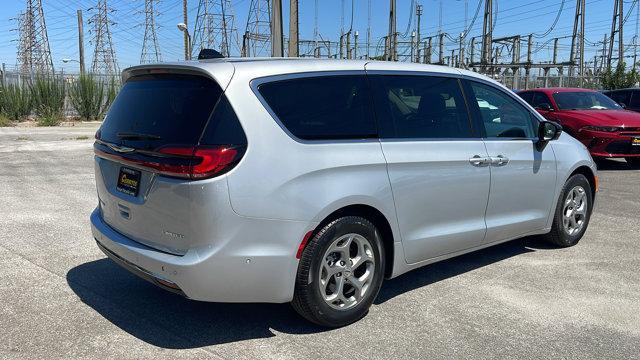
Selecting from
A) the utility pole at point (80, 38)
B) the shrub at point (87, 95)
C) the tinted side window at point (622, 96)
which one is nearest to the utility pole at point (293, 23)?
the tinted side window at point (622, 96)

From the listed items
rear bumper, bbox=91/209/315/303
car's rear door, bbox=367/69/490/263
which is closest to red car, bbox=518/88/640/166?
car's rear door, bbox=367/69/490/263

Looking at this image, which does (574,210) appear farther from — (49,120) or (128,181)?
(49,120)

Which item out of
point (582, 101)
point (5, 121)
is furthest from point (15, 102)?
point (582, 101)

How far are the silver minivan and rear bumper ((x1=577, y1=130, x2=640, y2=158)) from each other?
7.05 metres

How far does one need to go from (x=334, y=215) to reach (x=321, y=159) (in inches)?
15.3

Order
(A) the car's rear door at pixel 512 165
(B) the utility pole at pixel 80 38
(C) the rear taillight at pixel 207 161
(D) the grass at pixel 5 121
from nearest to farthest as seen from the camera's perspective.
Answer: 1. (C) the rear taillight at pixel 207 161
2. (A) the car's rear door at pixel 512 165
3. (D) the grass at pixel 5 121
4. (B) the utility pole at pixel 80 38

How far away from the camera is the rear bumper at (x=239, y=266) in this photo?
10.5 ft

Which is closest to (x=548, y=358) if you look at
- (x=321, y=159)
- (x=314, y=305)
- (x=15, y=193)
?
(x=314, y=305)

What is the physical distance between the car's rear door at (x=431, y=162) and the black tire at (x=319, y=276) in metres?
0.31

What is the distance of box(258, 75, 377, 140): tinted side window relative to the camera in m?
3.50

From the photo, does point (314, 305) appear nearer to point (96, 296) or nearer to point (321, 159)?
point (321, 159)

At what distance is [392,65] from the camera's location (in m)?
4.27

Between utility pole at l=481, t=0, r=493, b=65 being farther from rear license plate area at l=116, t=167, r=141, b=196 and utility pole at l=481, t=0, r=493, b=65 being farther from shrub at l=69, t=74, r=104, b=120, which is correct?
rear license plate area at l=116, t=167, r=141, b=196

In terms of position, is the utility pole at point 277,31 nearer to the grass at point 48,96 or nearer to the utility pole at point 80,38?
the grass at point 48,96
